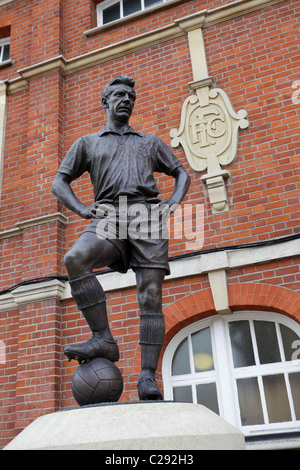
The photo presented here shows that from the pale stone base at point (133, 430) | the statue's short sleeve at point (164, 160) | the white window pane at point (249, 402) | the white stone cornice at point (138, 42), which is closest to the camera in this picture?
the pale stone base at point (133, 430)

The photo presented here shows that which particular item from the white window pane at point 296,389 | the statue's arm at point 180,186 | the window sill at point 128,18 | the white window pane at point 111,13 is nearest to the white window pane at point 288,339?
the white window pane at point 296,389

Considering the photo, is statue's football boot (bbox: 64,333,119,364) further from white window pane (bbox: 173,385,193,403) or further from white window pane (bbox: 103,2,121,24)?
white window pane (bbox: 103,2,121,24)

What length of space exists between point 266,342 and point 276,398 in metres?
0.56

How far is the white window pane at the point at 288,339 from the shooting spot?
4707mm

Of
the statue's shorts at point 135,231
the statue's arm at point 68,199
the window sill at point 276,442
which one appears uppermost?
the statue's arm at point 68,199

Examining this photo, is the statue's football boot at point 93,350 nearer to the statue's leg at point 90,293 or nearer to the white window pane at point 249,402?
the statue's leg at point 90,293

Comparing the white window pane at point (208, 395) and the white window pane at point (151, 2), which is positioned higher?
the white window pane at point (151, 2)

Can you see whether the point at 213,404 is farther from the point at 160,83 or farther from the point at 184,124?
the point at 160,83

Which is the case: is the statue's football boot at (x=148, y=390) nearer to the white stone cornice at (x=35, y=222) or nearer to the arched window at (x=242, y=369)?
the arched window at (x=242, y=369)

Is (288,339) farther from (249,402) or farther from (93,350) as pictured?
(93,350)

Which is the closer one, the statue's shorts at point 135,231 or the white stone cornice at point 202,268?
the statue's shorts at point 135,231

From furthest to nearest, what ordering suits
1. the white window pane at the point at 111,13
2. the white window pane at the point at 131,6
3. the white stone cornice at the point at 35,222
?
1. the white window pane at the point at 111,13
2. the white window pane at the point at 131,6
3. the white stone cornice at the point at 35,222

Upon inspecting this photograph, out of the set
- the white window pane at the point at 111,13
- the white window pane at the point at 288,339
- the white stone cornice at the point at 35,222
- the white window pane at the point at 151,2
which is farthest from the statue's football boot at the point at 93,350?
the white window pane at the point at 111,13
